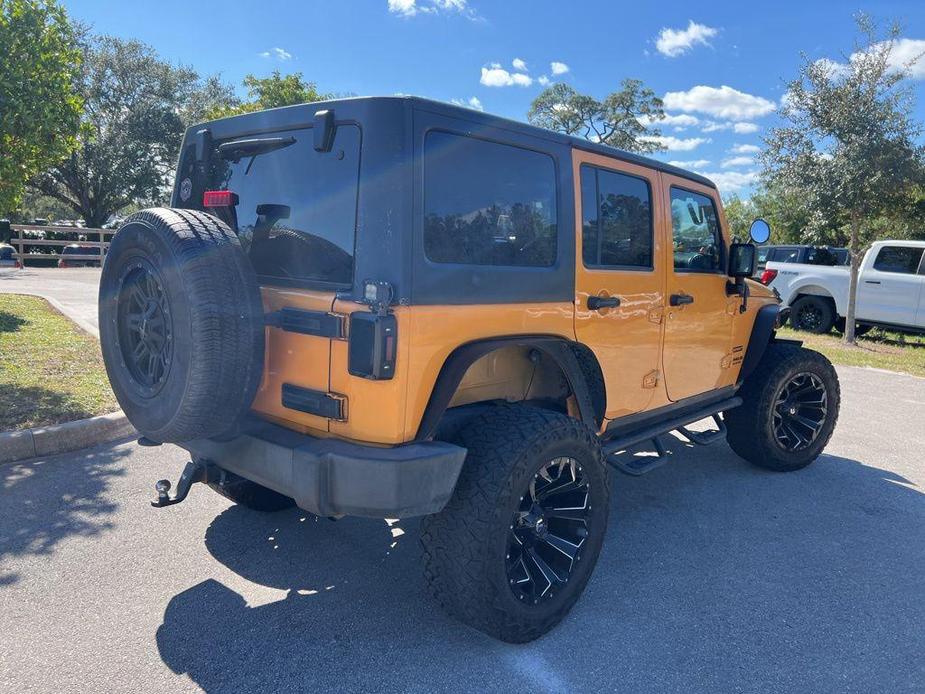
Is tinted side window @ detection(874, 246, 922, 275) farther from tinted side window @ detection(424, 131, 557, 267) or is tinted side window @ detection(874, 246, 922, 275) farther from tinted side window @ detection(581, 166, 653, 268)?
tinted side window @ detection(424, 131, 557, 267)

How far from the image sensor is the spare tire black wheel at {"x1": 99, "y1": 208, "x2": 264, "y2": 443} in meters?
2.36

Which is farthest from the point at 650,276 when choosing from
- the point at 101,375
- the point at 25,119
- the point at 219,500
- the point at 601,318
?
the point at 25,119

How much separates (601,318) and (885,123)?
988cm

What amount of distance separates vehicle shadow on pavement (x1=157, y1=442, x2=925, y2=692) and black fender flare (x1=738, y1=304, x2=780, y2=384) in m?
1.00

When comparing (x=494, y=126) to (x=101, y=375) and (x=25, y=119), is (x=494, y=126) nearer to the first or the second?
(x=101, y=375)

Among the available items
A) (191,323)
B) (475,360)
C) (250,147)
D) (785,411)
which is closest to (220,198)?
(250,147)

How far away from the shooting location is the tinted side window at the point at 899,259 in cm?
1151

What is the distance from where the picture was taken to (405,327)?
2.30m

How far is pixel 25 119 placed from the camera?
19.4ft

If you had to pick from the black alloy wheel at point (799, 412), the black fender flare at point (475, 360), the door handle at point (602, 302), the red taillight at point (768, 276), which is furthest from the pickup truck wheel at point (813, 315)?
the black fender flare at point (475, 360)

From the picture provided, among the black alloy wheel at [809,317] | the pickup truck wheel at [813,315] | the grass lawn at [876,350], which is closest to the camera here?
the grass lawn at [876,350]

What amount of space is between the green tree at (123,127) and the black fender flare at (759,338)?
29.6 meters

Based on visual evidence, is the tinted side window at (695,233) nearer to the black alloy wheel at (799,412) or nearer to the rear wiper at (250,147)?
the black alloy wheel at (799,412)

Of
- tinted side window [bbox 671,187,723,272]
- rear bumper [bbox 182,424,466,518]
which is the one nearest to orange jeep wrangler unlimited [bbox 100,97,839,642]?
rear bumper [bbox 182,424,466,518]
